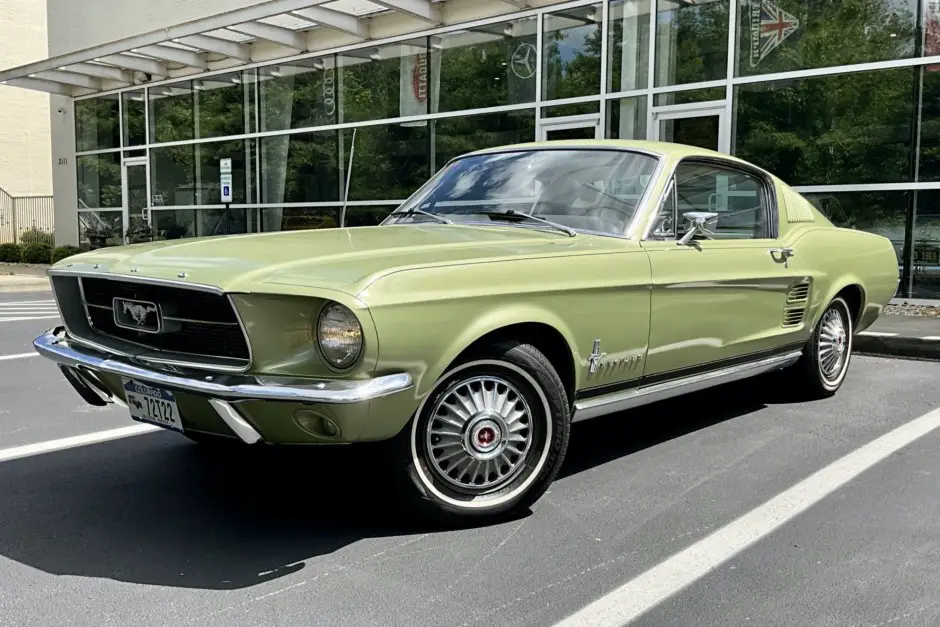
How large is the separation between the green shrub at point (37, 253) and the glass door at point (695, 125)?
690 inches

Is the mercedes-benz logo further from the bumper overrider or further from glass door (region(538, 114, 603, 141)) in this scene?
the bumper overrider

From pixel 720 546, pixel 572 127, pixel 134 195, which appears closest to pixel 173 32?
pixel 134 195

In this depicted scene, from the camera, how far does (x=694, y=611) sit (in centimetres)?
280

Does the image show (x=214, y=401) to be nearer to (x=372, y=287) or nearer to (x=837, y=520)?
(x=372, y=287)

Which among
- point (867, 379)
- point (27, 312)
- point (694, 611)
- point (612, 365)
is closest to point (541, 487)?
point (612, 365)

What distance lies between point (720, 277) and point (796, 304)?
3.26 ft

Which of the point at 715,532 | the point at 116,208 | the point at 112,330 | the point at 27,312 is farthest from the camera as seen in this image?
Result: the point at 116,208

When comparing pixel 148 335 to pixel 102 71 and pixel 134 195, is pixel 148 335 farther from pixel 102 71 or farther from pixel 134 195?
pixel 134 195

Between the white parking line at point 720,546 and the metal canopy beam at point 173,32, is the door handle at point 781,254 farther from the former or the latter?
the metal canopy beam at point 173,32

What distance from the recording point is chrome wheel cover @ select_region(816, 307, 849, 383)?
585cm

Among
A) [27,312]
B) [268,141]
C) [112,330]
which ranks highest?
[268,141]

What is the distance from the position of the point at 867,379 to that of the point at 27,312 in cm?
1034

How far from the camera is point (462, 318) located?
3.29 m

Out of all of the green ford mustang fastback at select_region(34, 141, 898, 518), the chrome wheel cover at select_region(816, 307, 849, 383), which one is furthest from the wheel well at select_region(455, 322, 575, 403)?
the chrome wheel cover at select_region(816, 307, 849, 383)
